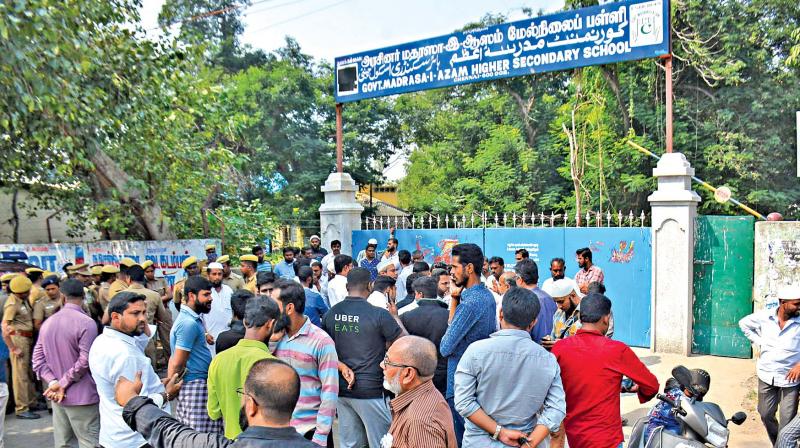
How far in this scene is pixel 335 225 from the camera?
1324cm

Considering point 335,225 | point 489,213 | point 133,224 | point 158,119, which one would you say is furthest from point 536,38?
point 489,213

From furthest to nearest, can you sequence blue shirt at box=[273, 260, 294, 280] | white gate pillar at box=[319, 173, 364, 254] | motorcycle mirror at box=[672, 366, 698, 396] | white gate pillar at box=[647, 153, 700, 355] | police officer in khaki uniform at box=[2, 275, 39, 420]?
white gate pillar at box=[319, 173, 364, 254] < blue shirt at box=[273, 260, 294, 280] < white gate pillar at box=[647, 153, 700, 355] < police officer in khaki uniform at box=[2, 275, 39, 420] < motorcycle mirror at box=[672, 366, 698, 396]

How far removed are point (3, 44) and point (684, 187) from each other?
922 cm

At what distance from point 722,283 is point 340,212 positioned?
7.16 m

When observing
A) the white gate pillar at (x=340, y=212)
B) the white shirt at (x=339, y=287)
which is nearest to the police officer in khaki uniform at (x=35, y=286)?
the white shirt at (x=339, y=287)

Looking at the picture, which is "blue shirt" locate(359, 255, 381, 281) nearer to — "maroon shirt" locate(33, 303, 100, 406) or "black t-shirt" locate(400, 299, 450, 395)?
"black t-shirt" locate(400, 299, 450, 395)

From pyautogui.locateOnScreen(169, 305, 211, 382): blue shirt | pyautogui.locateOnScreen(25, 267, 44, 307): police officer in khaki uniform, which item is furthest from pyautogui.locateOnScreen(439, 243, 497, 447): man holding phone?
pyautogui.locateOnScreen(25, 267, 44, 307): police officer in khaki uniform

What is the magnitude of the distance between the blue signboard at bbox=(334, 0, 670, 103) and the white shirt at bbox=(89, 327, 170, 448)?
8154 mm

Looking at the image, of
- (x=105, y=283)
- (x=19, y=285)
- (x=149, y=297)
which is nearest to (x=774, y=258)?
(x=149, y=297)

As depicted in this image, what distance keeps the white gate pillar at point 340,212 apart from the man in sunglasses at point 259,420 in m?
10.3

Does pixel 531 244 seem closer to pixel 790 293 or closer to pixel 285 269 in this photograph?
pixel 285 269

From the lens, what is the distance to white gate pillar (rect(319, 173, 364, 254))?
13.1m

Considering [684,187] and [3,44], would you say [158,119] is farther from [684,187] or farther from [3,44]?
[684,187]

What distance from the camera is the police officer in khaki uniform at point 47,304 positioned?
7430mm
